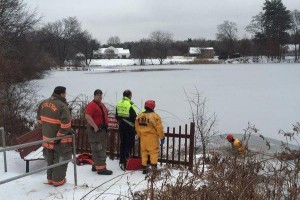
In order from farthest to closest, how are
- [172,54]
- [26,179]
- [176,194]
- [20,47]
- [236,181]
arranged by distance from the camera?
[172,54] → [20,47] → [26,179] → [236,181] → [176,194]

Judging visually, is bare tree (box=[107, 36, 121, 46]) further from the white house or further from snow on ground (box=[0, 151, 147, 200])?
snow on ground (box=[0, 151, 147, 200])

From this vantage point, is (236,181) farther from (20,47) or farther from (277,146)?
(20,47)

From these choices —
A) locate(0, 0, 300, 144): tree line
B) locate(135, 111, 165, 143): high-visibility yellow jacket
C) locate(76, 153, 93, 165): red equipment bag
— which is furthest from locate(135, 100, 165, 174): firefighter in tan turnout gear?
locate(0, 0, 300, 144): tree line

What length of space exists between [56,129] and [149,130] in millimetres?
1644

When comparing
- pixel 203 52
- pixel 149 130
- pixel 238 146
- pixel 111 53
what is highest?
pixel 111 53

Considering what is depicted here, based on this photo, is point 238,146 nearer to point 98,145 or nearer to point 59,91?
point 98,145

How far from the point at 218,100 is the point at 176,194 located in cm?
1625

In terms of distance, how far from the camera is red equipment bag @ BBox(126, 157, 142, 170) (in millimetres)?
7289

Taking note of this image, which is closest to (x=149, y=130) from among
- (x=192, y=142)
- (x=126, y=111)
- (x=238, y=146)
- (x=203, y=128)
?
(x=126, y=111)

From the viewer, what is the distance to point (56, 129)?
599cm

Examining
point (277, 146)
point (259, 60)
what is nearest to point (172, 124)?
point (277, 146)

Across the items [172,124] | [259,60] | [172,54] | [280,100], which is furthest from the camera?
[172,54]

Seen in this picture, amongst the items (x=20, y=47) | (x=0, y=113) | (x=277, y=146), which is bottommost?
(x=277, y=146)

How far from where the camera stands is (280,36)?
73812 mm
